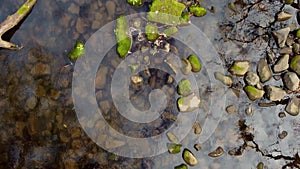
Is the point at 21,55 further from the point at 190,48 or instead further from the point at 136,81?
the point at 190,48

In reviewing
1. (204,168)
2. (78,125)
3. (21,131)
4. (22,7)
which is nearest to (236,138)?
(204,168)

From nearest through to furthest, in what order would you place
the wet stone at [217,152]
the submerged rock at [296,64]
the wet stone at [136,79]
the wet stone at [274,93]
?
the submerged rock at [296,64] → the wet stone at [274,93] → the wet stone at [217,152] → the wet stone at [136,79]

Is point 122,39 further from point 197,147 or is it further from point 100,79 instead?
point 197,147

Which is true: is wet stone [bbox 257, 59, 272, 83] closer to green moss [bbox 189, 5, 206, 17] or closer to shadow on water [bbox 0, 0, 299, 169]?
shadow on water [bbox 0, 0, 299, 169]

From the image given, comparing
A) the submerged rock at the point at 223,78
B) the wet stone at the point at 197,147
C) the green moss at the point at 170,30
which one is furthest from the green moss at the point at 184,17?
the wet stone at the point at 197,147

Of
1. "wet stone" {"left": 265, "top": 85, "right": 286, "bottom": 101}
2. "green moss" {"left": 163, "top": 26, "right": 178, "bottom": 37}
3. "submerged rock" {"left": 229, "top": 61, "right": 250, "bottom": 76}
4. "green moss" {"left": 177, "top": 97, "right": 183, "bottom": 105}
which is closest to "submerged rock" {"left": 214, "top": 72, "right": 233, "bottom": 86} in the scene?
"submerged rock" {"left": 229, "top": 61, "right": 250, "bottom": 76}

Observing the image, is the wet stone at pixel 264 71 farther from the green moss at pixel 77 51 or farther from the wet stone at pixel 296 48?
the green moss at pixel 77 51

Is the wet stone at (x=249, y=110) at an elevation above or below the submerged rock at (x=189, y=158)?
above
